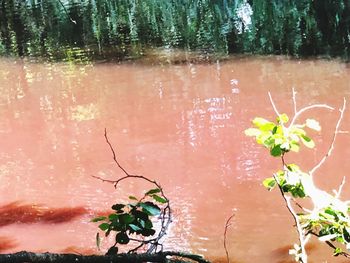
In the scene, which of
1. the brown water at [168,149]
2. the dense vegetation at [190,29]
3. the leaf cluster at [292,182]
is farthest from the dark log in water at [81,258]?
the dense vegetation at [190,29]

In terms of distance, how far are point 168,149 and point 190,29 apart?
340 inches

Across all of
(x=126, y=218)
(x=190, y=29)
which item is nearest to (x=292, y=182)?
(x=126, y=218)

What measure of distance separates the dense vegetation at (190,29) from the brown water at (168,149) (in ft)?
5.83

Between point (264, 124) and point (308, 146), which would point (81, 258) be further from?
point (308, 146)

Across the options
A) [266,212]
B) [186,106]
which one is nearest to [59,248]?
[266,212]

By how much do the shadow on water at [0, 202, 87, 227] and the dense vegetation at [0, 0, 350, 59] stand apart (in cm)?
689

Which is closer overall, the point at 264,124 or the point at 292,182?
the point at 264,124

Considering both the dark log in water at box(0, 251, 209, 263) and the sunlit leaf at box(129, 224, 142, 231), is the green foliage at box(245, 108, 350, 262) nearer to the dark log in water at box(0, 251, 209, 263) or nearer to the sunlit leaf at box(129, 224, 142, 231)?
the dark log in water at box(0, 251, 209, 263)

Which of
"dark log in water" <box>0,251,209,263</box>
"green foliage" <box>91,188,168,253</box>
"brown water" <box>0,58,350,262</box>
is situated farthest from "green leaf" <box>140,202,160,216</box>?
"brown water" <box>0,58,350,262</box>

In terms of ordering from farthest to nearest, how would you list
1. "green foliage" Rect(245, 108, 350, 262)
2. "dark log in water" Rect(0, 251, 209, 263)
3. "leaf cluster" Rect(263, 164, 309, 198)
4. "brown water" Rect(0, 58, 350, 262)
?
"brown water" Rect(0, 58, 350, 262)
"leaf cluster" Rect(263, 164, 309, 198)
"green foliage" Rect(245, 108, 350, 262)
"dark log in water" Rect(0, 251, 209, 263)

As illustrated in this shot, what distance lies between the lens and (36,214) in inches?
222

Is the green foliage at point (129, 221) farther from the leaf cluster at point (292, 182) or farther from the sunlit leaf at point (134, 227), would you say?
the leaf cluster at point (292, 182)

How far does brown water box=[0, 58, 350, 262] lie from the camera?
5051 mm

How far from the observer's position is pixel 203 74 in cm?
1008
